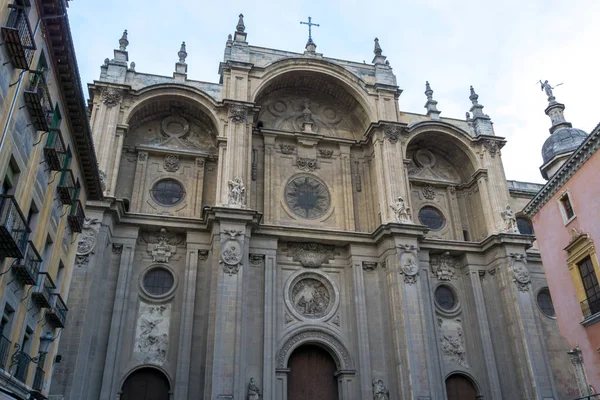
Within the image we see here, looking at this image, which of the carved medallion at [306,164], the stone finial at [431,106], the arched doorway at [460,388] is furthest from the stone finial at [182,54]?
the arched doorway at [460,388]

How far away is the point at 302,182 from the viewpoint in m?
27.3

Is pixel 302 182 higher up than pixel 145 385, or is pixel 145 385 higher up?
pixel 302 182

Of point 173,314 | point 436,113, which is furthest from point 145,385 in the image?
point 436,113

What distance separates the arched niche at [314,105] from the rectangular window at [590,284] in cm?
1342

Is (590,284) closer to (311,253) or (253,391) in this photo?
(311,253)

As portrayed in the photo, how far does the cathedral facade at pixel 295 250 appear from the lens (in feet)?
70.6

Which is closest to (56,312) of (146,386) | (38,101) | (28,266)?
(28,266)

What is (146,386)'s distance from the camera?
21.3m

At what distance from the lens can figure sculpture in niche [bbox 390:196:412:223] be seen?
2544cm

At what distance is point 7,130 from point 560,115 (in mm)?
32389

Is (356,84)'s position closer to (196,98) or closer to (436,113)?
(436,113)

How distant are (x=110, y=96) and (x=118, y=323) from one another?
34.5 feet

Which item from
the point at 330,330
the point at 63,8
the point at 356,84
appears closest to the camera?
the point at 63,8

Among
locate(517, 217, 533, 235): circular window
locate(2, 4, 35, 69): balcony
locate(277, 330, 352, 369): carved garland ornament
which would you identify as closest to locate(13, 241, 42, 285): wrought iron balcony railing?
locate(2, 4, 35, 69): balcony
